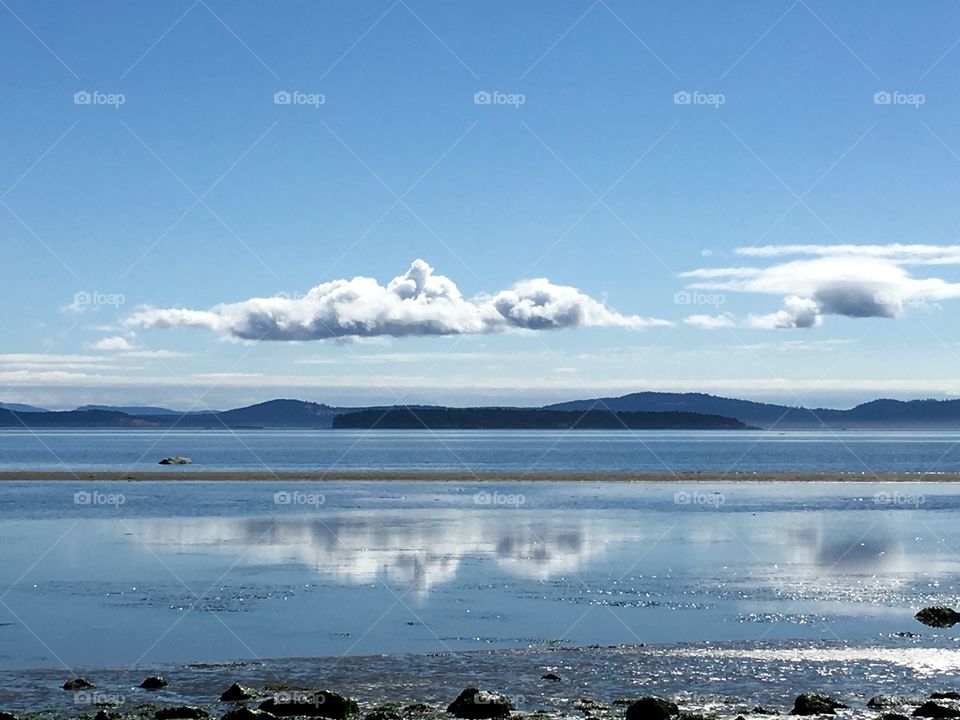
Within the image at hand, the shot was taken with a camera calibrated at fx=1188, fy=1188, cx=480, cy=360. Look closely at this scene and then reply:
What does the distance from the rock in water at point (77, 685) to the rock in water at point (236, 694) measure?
2586 millimetres

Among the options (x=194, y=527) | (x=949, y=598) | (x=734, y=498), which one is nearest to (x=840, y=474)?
(x=734, y=498)

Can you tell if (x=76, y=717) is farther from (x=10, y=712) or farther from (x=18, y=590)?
(x=18, y=590)

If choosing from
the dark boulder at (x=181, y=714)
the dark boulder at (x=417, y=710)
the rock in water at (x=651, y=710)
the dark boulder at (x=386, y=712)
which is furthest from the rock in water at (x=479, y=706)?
the dark boulder at (x=181, y=714)

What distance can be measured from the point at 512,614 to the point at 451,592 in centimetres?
382

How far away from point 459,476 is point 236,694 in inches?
3358

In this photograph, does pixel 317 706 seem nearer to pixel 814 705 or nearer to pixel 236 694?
pixel 236 694

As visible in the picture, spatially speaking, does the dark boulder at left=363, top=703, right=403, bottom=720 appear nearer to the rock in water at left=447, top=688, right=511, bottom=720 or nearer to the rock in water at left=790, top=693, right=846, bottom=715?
the rock in water at left=447, top=688, right=511, bottom=720

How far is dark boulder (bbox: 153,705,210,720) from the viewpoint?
732 inches

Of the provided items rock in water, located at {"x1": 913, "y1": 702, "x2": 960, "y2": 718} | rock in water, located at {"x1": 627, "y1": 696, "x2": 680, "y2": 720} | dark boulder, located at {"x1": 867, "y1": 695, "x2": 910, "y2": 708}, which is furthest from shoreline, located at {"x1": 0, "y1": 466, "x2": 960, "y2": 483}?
rock in water, located at {"x1": 913, "y1": 702, "x2": 960, "y2": 718}

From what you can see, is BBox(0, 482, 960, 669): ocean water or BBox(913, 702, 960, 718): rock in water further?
BBox(0, 482, 960, 669): ocean water

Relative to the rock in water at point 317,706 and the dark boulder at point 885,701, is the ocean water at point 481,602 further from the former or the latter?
the rock in water at point 317,706

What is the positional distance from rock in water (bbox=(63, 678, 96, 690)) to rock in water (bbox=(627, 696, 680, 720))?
9567 mm

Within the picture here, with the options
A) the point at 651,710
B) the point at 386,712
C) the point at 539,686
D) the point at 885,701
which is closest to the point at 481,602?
the point at 539,686

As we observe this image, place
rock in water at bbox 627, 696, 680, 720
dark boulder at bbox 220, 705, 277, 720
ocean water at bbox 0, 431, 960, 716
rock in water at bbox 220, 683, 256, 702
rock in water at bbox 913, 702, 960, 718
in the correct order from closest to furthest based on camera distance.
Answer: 1. dark boulder at bbox 220, 705, 277, 720
2. rock in water at bbox 627, 696, 680, 720
3. rock in water at bbox 913, 702, 960, 718
4. rock in water at bbox 220, 683, 256, 702
5. ocean water at bbox 0, 431, 960, 716
